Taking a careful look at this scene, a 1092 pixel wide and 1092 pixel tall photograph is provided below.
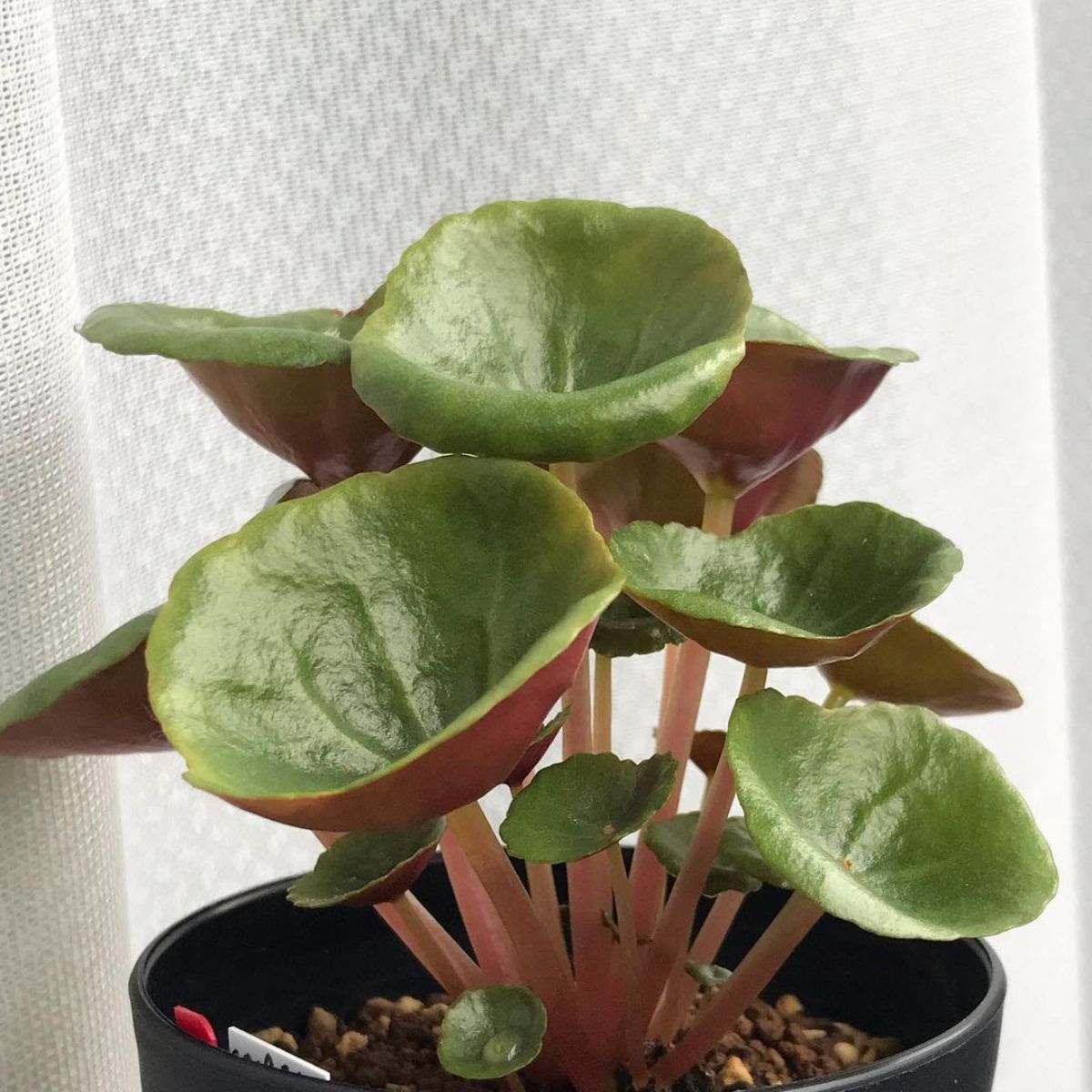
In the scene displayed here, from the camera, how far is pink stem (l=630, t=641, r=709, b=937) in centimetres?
52

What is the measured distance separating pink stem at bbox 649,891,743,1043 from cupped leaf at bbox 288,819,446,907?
120mm

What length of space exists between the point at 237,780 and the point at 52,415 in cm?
25

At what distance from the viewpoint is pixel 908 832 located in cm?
42

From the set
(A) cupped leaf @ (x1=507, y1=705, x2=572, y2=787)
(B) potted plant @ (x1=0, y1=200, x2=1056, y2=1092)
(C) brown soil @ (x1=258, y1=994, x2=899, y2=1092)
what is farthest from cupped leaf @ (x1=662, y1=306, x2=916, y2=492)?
(C) brown soil @ (x1=258, y1=994, x2=899, y2=1092)

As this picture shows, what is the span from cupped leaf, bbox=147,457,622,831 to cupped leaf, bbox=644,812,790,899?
4.5 inches

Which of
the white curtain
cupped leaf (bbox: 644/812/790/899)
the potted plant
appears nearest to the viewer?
the potted plant

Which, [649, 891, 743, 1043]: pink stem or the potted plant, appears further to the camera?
[649, 891, 743, 1043]: pink stem

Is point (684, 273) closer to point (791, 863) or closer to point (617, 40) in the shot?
point (791, 863)

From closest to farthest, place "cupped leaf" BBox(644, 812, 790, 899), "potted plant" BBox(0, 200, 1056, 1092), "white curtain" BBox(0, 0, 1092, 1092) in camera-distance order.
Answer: "potted plant" BBox(0, 200, 1056, 1092) → "cupped leaf" BBox(644, 812, 790, 899) → "white curtain" BBox(0, 0, 1092, 1092)

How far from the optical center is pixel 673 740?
20.7 inches

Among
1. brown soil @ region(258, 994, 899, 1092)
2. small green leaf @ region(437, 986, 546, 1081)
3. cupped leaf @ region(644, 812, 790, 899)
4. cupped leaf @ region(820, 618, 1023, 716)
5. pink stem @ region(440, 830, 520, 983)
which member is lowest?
brown soil @ region(258, 994, 899, 1092)

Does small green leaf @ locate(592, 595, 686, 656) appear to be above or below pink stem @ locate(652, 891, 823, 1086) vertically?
above

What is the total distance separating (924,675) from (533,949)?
176 millimetres

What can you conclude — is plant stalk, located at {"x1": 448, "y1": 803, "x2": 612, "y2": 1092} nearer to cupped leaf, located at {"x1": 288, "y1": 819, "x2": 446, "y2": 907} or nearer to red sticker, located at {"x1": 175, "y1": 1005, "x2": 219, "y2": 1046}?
cupped leaf, located at {"x1": 288, "y1": 819, "x2": 446, "y2": 907}
